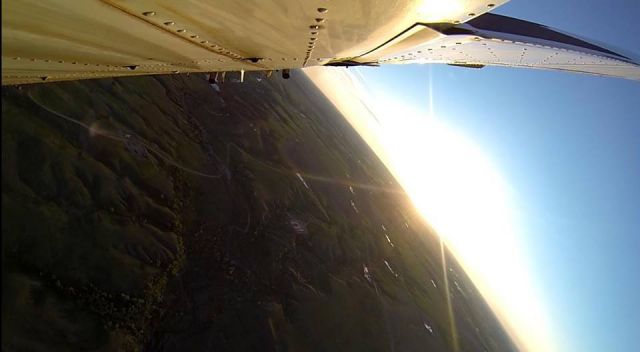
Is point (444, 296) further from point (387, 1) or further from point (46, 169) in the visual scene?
point (387, 1)

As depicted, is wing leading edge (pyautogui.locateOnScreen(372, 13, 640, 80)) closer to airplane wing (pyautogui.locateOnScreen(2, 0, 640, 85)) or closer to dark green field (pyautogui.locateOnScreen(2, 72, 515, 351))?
airplane wing (pyautogui.locateOnScreen(2, 0, 640, 85))

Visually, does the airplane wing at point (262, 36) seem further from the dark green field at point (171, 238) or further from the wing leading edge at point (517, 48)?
the dark green field at point (171, 238)

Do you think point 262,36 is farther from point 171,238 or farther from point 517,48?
point 171,238

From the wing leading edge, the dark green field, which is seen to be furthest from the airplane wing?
the dark green field

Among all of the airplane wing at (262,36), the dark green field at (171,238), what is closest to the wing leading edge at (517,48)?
the airplane wing at (262,36)

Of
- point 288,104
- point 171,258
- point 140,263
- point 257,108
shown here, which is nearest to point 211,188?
point 171,258
